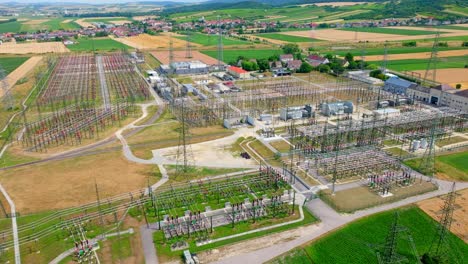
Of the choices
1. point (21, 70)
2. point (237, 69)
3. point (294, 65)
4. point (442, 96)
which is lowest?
point (21, 70)

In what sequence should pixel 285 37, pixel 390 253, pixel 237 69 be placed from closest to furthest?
pixel 390 253 → pixel 237 69 → pixel 285 37

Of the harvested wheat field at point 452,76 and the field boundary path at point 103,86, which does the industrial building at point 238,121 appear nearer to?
the field boundary path at point 103,86

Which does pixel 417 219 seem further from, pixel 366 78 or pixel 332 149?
pixel 366 78

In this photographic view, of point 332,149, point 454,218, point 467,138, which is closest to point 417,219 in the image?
point 454,218

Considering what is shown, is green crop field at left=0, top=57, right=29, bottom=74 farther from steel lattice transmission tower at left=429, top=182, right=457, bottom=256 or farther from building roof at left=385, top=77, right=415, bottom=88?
steel lattice transmission tower at left=429, top=182, right=457, bottom=256

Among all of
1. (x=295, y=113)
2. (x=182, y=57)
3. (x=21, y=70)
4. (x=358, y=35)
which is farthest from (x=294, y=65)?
(x=358, y=35)

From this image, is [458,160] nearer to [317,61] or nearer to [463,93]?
[463,93]
